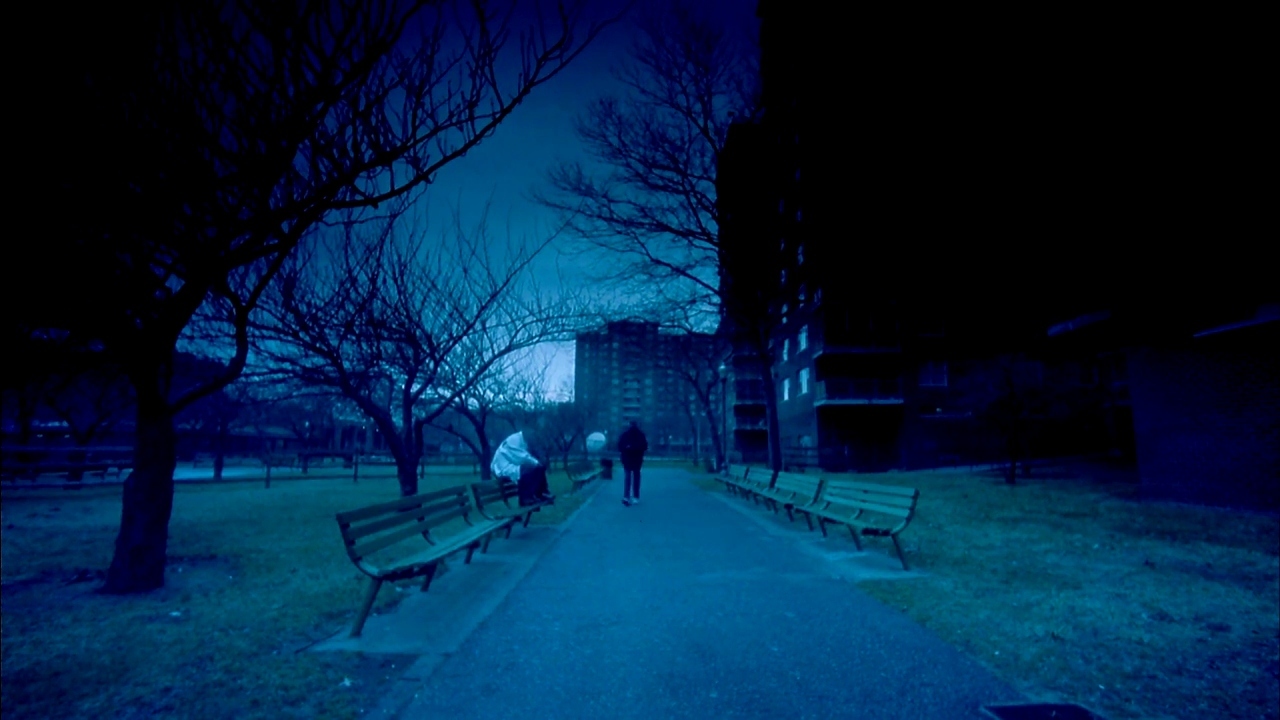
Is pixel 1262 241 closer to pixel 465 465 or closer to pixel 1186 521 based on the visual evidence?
pixel 1186 521

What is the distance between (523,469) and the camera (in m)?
11.8

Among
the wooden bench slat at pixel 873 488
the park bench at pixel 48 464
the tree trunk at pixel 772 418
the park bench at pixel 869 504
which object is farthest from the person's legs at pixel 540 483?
the park bench at pixel 48 464

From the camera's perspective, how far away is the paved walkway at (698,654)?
3.37 meters

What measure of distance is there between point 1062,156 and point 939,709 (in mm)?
5750

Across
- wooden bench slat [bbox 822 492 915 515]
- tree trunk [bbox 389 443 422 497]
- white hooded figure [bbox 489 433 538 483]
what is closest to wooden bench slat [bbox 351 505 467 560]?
white hooded figure [bbox 489 433 538 483]

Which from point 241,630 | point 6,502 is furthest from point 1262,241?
point 6,502

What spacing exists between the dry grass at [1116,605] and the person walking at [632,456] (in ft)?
20.0

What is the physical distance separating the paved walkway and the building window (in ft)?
102

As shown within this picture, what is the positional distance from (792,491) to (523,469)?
4.85 metres

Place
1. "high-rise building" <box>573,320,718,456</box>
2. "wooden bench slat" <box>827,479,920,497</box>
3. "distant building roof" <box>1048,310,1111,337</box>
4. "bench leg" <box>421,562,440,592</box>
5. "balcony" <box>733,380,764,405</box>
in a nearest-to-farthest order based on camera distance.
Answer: "bench leg" <box>421,562,440,592</box> < "wooden bench slat" <box>827,479,920,497</box> < "distant building roof" <box>1048,310,1111,337</box> < "high-rise building" <box>573,320,718,456</box> < "balcony" <box>733,380,764,405</box>

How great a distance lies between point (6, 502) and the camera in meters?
16.0

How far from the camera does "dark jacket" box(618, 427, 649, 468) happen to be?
48.3 feet

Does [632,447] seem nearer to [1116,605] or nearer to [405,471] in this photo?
[405,471]

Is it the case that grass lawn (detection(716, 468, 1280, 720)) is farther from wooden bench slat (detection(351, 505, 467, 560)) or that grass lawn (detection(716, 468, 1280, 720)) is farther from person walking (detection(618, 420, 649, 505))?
person walking (detection(618, 420, 649, 505))
